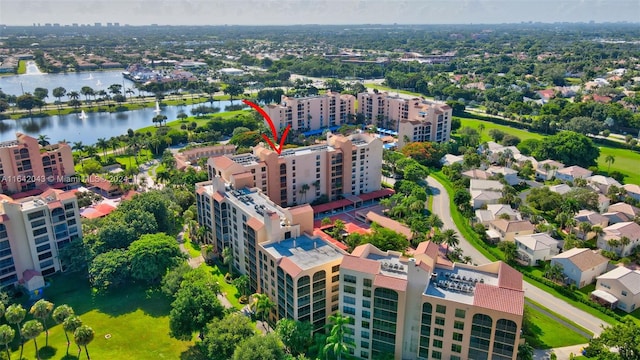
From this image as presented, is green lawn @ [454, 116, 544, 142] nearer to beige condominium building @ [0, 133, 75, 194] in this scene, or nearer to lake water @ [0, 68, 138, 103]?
beige condominium building @ [0, 133, 75, 194]

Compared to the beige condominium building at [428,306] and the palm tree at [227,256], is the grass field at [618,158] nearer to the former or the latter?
the beige condominium building at [428,306]

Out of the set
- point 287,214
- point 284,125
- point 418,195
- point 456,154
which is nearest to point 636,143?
point 456,154

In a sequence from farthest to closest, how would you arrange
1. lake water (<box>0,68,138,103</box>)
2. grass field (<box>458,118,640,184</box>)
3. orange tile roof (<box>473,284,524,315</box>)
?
lake water (<box>0,68,138,103</box>), grass field (<box>458,118,640,184</box>), orange tile roof (<box>473,284,524,315</box>)

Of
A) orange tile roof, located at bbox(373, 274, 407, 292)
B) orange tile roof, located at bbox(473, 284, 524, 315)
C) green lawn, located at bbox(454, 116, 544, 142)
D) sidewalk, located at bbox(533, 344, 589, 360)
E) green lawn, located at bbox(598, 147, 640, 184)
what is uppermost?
orange tile roof, located at bbox(473, 284, 524, 315)

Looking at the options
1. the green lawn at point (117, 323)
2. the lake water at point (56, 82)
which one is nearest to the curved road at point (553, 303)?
the green lawn at point (117, 323)

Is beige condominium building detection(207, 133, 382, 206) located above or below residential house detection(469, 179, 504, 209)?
above

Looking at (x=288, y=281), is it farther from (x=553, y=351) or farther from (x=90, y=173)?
(x=90, y=173)

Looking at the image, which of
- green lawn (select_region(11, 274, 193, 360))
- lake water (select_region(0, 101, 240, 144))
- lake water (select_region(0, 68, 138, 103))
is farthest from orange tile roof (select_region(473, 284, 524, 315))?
lake water (select_region(0, 68, 138, 103))
